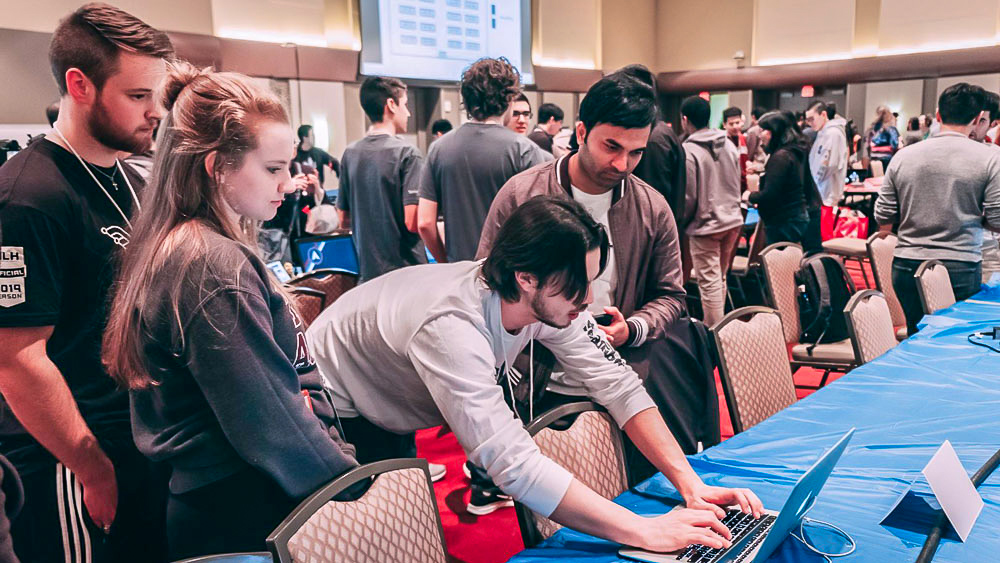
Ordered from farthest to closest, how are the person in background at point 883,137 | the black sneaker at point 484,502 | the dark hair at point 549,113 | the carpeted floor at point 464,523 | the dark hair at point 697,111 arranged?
the person in background at point 883,137
the dark hair at point 549,113
the dark hair at point 697,111
the black sneaker at point 484,502
the carpeted floor at point 464,523

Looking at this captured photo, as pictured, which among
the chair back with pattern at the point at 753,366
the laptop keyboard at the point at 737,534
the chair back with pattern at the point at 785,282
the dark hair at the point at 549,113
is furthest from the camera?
the dark hair at the point at 549,113

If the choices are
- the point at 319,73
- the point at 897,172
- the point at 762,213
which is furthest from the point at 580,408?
the point at 319,73

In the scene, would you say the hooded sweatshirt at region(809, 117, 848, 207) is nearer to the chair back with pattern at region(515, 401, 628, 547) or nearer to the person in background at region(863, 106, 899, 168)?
the person in background at region(863, 106, 899, 168)

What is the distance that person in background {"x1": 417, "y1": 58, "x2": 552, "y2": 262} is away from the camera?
3.01 m

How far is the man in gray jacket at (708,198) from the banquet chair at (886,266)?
3.18ft

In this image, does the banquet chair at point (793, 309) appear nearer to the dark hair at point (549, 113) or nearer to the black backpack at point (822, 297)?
the black backpack at point (822, 297)

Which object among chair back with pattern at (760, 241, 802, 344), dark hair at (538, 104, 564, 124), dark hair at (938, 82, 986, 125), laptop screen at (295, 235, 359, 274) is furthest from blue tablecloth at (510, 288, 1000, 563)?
dark hair at (538, 104, 564, 124)

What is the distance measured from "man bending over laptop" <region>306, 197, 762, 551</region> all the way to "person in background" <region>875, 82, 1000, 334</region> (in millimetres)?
2477

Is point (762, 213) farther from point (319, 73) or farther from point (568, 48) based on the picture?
point (568, 48)

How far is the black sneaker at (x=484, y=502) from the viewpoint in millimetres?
2768

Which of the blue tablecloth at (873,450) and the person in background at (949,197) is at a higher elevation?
the person in background at (949,197)

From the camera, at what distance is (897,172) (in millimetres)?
3549

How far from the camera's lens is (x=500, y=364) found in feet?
5.38

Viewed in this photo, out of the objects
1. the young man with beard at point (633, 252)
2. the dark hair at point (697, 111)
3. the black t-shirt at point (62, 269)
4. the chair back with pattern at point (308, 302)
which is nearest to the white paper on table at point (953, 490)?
the young man with beard at point (633, 252)
